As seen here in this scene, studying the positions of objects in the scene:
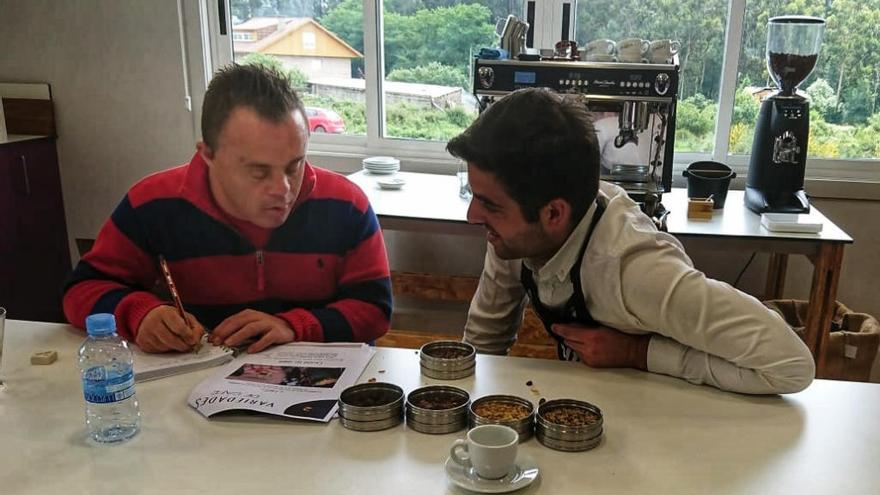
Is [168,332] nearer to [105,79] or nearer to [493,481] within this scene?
[493,481]

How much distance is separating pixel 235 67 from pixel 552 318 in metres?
0.81

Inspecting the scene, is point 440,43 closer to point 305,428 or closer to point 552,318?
point 552,318

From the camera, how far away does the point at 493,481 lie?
97 centimetres

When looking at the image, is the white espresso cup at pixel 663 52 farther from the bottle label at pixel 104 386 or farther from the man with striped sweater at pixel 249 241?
the bottle label at pixel 104 386

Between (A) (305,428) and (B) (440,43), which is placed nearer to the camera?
(A) (305,428)

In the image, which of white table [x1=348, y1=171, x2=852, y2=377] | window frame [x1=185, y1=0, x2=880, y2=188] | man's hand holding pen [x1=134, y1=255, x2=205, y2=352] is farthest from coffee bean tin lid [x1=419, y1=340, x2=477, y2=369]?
window frame [x1=185, y1=0, x2=880, y2=188]

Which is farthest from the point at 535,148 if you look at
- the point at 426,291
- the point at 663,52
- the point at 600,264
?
the point at 426,291

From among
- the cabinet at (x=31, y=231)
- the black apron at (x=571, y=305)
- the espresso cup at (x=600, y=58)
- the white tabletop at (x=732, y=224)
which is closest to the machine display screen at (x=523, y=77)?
the espresso cup at (x=600, y=58)

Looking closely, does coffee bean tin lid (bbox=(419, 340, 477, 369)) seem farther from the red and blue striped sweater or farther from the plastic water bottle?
the plastic water bottle

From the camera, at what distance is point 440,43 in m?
3.29

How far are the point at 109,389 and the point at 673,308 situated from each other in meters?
0.87

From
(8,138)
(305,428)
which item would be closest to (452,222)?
(305,428)

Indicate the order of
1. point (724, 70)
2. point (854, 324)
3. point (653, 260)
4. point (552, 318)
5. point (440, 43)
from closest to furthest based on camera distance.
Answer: point (653, 260)
point (552, 318)
point (854, 324)
point (724, 70)
point (440, 43)

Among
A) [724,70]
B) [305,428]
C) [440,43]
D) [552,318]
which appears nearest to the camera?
[305,428]
